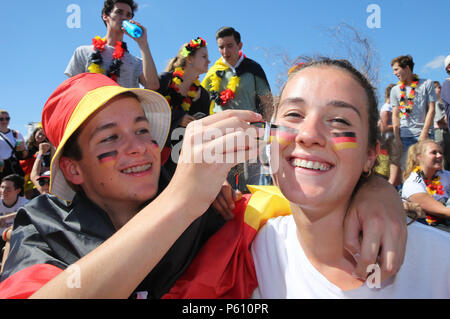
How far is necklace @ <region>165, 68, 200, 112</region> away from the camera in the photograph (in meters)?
4.00

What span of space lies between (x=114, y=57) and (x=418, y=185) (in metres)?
3.64

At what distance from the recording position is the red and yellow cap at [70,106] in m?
1.53

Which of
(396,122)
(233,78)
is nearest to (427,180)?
(396,122)

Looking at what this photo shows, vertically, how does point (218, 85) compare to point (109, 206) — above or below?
above

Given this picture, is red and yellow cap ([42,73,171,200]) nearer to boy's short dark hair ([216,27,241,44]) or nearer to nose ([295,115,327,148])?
nose ([295,115,327,148])

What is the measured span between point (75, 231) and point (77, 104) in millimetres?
595

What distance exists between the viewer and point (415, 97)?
5.49 metres

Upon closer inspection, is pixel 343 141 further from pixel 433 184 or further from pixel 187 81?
pixel 433 184

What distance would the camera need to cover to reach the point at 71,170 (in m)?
1.68

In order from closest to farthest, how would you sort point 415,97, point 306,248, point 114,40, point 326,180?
1. point 326,180
2. point 306,248
3. point 114,40
4. point 415,97

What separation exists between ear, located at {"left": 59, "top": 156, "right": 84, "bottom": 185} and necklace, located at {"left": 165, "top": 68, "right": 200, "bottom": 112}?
2.38m

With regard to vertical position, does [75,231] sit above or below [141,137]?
below

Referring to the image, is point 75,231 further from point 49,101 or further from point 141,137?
point 49,101

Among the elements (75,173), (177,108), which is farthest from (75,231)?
(177,108)
